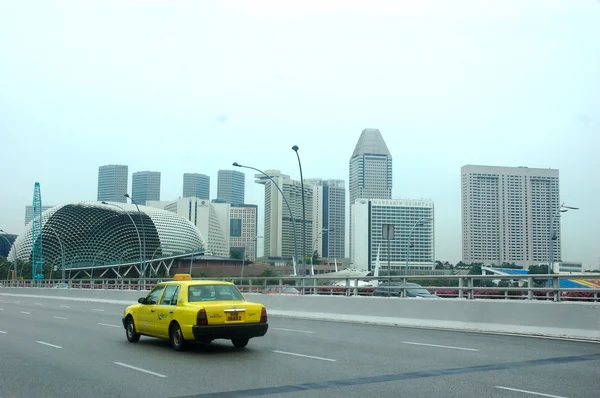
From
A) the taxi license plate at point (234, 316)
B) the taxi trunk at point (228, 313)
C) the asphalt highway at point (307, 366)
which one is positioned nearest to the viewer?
the asphalt highway at point (307, 366)

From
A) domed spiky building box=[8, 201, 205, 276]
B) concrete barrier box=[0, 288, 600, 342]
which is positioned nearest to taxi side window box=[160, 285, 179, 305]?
concrete barrier box=[0, 288, 600, 342]

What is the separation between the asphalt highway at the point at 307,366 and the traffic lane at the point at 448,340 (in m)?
0.03

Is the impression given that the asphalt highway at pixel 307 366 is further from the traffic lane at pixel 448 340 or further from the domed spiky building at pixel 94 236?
the domed spiky building at pixel 94 236

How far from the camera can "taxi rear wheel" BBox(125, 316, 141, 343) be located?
15828 millimetres

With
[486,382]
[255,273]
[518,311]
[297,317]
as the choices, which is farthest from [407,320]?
[255,273]

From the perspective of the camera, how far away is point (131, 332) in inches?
628

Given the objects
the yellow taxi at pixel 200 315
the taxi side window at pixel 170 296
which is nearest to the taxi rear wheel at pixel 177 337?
the yellow taxi at pixel 200 315

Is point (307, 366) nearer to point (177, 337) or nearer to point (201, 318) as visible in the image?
point (201, 318)

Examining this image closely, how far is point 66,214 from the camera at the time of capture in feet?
543

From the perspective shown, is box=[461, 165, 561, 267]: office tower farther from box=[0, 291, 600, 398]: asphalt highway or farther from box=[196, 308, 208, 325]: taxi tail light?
box=[196, 308, 208, 325]: taxi tail light

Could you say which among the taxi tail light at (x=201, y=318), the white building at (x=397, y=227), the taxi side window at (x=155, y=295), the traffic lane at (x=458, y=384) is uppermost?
the white building at (x=397, y=227)

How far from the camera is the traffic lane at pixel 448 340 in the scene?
13.6 m

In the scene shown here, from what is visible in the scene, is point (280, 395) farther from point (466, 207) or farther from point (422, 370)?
point (466, 207)

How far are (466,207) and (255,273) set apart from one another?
196 feet
